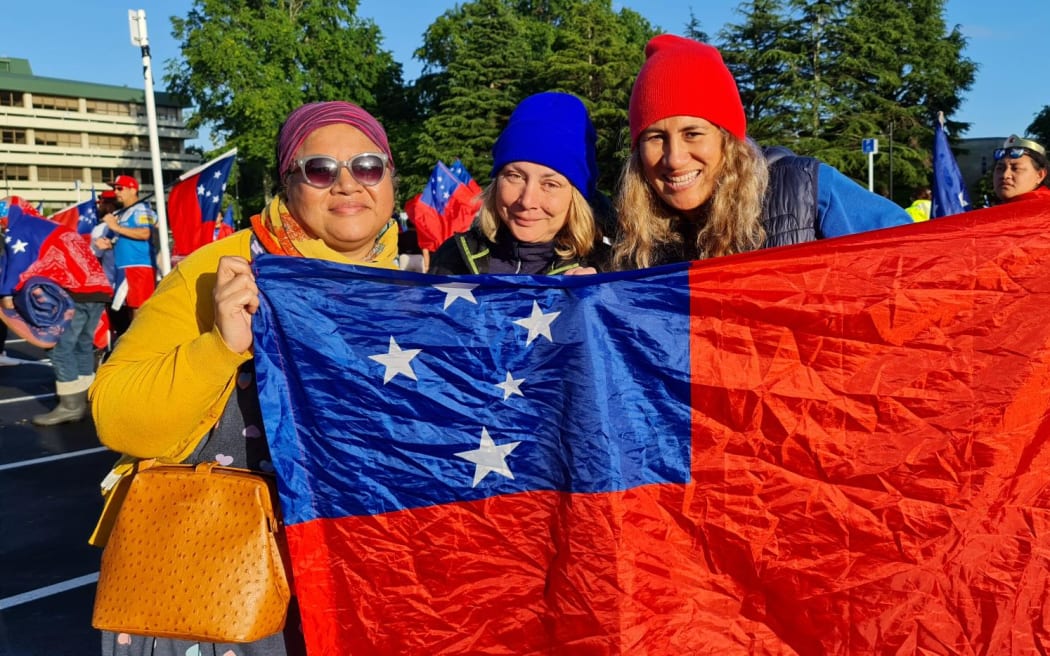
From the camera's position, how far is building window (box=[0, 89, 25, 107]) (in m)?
74.6

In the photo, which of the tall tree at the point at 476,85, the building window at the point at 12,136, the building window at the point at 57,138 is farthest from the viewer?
the building window at the point at 57,138

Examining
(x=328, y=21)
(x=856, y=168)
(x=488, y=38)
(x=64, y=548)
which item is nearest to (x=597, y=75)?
(x=488, y=38)

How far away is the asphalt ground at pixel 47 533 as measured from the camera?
154 inches

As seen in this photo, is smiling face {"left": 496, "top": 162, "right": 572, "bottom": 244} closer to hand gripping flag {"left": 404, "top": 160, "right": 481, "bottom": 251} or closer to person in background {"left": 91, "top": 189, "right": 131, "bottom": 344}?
hand gripping flag {"left": 404, "top": 160, "right": 481, "bottom": 251}

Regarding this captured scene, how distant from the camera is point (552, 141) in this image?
289 cm

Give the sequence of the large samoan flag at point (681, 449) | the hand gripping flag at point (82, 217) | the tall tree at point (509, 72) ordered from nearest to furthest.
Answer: the large samoan flag at point (681, 449) → the hand gripping flag at point (82, 217) → the tall tree at point (509, 72)

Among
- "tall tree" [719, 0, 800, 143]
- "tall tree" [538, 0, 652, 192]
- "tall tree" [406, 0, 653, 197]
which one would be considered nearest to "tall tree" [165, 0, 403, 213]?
"tall tree" [406, 0, 653, 197]

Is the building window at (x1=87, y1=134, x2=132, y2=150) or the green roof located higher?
the green roof

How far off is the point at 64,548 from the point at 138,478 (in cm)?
363

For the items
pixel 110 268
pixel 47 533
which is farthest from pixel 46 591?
pixel 110 268

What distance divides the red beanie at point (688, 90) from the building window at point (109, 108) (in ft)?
303

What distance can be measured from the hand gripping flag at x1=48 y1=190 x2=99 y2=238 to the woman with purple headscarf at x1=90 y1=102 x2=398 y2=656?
9625 millimetres

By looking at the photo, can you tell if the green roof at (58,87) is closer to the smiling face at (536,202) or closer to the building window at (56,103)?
the building window at (56,103)

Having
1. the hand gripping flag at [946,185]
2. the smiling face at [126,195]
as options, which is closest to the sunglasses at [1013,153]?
the hand gripping flag at [946,185]
